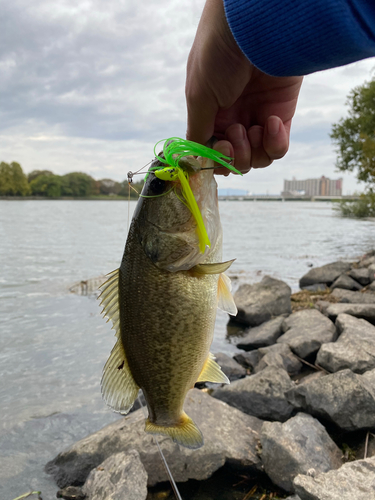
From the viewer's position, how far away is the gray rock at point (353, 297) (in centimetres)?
970

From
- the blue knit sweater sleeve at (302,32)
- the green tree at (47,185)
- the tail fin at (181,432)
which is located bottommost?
the tail fin at (181,432)

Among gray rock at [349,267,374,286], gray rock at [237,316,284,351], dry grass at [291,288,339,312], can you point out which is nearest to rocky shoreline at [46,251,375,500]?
gray rock at [237,316,284,351]

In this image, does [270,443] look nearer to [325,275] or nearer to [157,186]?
[157,186]

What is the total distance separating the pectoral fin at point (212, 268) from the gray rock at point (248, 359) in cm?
539

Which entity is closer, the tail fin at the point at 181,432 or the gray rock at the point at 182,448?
the tail fin at the point at 181,432

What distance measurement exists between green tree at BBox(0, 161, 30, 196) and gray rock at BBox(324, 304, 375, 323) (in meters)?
100.0

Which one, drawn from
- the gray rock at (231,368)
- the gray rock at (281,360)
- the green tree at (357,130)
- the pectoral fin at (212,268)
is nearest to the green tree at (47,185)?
the green tree at (357,130)

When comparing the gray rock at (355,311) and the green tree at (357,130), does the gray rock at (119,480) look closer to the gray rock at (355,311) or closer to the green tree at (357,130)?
the gray rock at (355,311)

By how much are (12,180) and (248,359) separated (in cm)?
10135

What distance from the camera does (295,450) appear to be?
385 centimetres

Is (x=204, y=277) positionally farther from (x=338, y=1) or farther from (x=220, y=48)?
(x=338, y=1)

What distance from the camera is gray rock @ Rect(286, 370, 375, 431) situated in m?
4.26

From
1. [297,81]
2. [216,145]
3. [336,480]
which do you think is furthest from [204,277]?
Result: [336,480]

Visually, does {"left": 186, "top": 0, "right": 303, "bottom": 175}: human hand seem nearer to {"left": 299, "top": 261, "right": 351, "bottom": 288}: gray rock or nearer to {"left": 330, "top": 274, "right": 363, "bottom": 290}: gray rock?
{"left": 330, "top": 274, "right": 363, "bottom": 290}: gray rock
